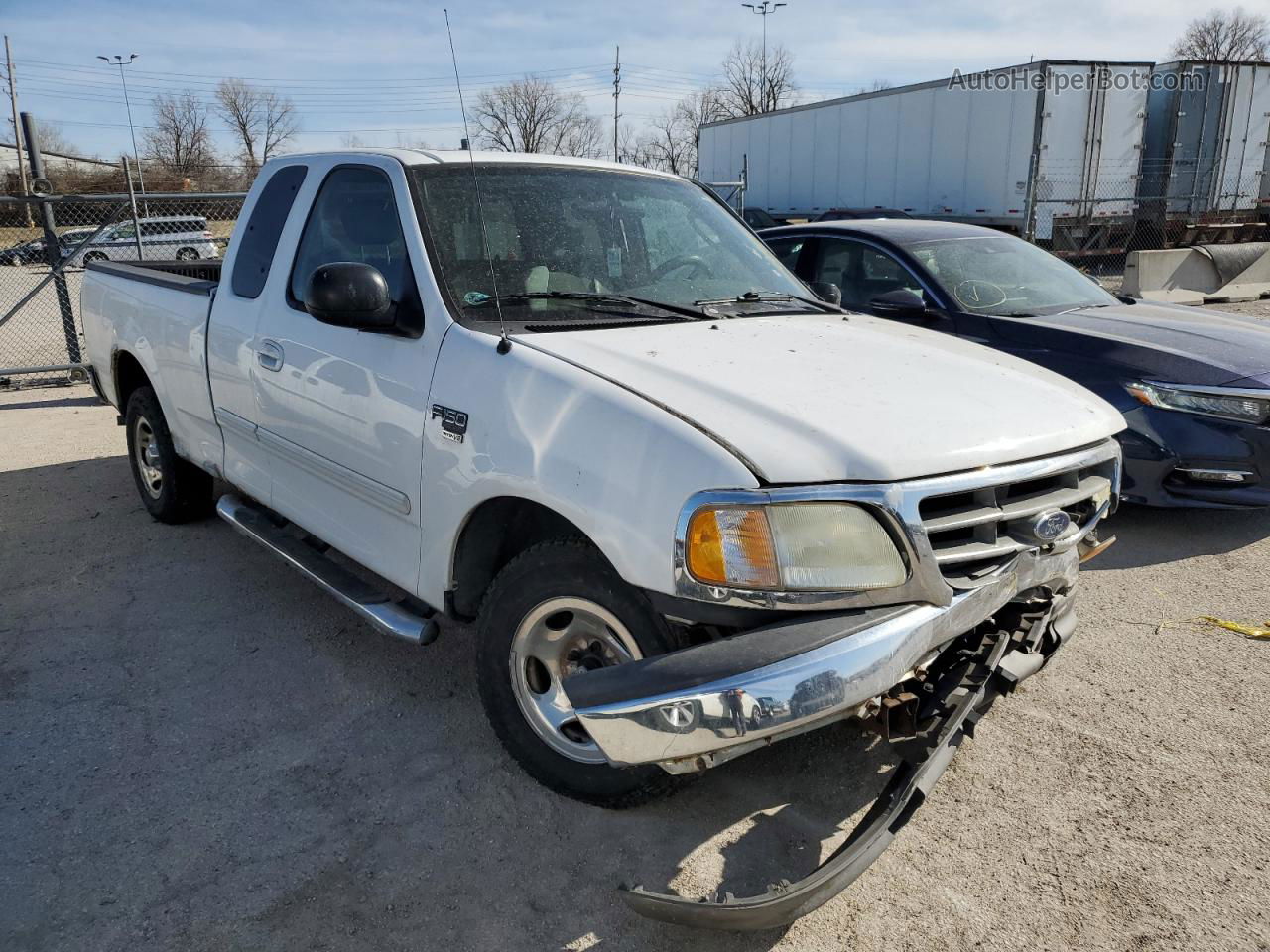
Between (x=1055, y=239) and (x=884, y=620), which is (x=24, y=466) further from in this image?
(x=1055, y=239)

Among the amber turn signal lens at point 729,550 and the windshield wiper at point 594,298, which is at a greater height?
the windshield wiper at point 594,298

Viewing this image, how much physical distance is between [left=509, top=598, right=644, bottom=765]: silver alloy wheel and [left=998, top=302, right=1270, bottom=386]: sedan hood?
13.3 ft

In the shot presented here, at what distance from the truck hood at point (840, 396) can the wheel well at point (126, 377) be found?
11.9ft

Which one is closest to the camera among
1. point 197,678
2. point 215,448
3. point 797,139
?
point 197,678

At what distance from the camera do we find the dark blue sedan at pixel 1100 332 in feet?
17.0

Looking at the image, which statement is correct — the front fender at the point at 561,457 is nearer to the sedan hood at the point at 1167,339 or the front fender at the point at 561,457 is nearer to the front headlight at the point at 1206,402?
the front headlight at the point at 1206,402

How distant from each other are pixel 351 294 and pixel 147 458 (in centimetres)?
340

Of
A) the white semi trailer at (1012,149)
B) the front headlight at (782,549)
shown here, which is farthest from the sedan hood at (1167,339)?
the white semi trailer at (1012,149)

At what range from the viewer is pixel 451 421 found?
3.00 m

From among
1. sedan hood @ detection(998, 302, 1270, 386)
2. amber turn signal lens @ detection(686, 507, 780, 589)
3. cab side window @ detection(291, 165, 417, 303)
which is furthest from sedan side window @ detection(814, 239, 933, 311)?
amber turn signal lens @ detection(686, 507, 780, 589)

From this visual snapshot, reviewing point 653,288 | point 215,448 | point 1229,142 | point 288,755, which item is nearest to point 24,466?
point 215,448

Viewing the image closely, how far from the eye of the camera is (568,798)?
9.82 ft

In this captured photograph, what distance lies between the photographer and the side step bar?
3283 millimetres

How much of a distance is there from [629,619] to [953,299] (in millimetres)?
4484
